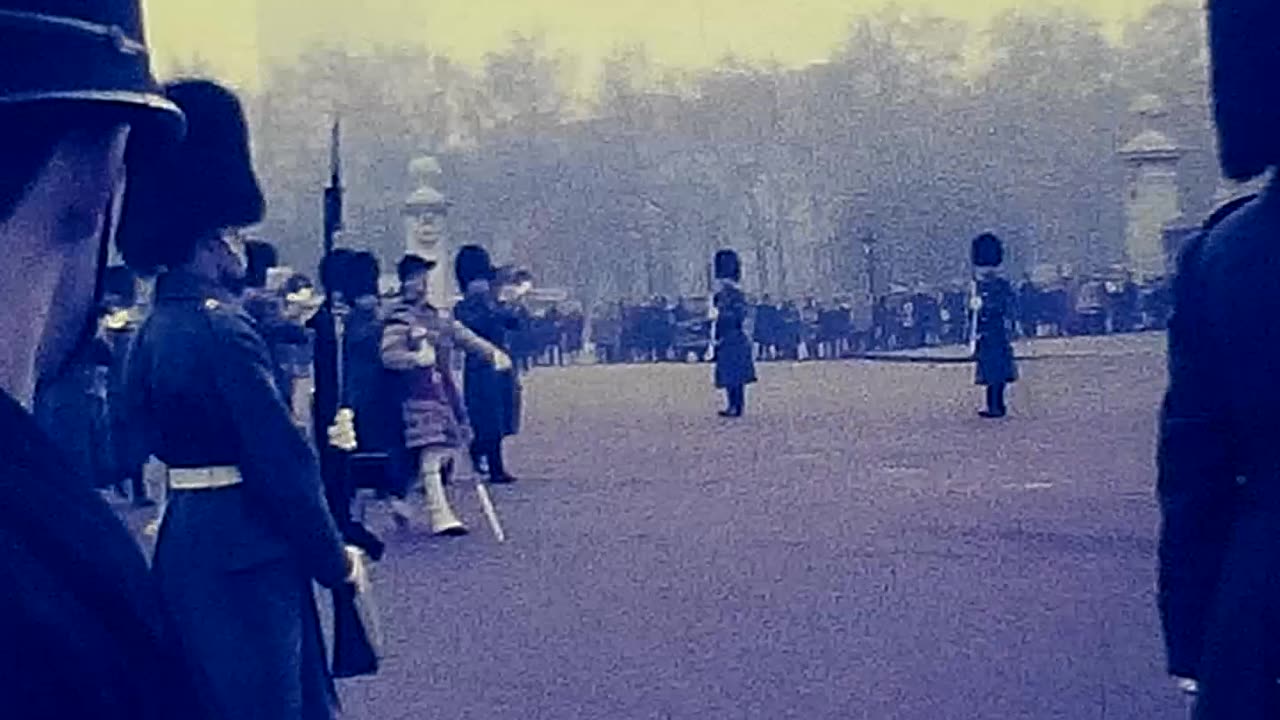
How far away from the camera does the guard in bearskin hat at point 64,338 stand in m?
1.09

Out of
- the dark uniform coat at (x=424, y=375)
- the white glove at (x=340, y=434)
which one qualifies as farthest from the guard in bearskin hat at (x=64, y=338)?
the dark uniform coat at (x=424, y=375)

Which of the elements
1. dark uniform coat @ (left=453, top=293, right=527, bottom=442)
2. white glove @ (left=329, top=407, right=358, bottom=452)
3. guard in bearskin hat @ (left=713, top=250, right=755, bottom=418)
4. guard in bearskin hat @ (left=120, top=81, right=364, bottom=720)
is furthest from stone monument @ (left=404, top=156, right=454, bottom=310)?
guard in bearskin hat @ (left=120, top=81, right=364, bottom=720)

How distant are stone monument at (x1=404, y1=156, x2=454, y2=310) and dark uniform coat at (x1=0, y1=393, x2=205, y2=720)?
6.65 metres

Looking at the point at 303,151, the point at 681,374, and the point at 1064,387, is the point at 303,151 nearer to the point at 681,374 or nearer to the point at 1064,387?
the point at 1064,387

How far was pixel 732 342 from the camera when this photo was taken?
11.5m

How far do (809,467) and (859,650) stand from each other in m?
4.62

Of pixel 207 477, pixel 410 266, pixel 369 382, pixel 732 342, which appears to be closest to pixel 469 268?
pixel 369 382

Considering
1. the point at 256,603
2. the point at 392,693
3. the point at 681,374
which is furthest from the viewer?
the point at 681,374

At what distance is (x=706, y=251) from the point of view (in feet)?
29.2

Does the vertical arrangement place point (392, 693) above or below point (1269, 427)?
below

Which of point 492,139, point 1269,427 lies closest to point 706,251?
point 492,139

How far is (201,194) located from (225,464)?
41 centimetres

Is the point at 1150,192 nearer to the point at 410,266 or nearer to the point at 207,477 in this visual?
the point at 410,266

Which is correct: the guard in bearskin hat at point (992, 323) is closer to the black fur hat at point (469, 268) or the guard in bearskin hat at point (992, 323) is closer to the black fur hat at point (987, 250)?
the black fur hat at point (987, 250)
